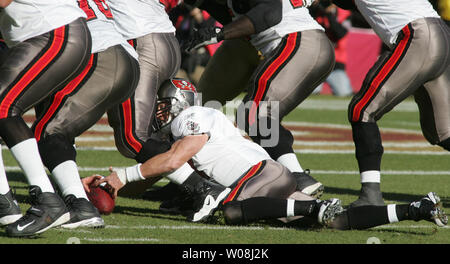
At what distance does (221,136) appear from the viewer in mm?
5441

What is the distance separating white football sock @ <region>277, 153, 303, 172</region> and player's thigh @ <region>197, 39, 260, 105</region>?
0.87m

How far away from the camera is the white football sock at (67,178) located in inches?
203

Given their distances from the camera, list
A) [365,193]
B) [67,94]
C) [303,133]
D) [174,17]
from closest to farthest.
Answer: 1. [67,94]
2. [365,193]
3. [174,17]
4. [303,133]

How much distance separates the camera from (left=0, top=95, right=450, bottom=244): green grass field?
4.75 m

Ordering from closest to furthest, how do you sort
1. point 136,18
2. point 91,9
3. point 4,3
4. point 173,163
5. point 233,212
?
point 4,3 → point 233,212 → point 173,163 → point 91,9 → point 136,18

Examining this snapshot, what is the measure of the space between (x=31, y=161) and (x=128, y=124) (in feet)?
4.37

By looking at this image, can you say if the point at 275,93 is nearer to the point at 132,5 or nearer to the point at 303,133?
the point at 132,5

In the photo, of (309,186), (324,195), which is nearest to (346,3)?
(309,186)

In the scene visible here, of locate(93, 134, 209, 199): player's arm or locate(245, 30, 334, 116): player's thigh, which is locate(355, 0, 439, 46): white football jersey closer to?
locate(245, 30, 334, 116): player's thigh

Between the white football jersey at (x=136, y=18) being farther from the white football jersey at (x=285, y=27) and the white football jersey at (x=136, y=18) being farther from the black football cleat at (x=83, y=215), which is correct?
the black football cleat at (x=83, y=215)

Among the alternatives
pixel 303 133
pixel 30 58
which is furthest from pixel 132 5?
pixel 303 133

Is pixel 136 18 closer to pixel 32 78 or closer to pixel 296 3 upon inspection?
pixel 296 3

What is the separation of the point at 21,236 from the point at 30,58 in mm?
955

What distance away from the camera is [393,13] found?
18.7 feet
